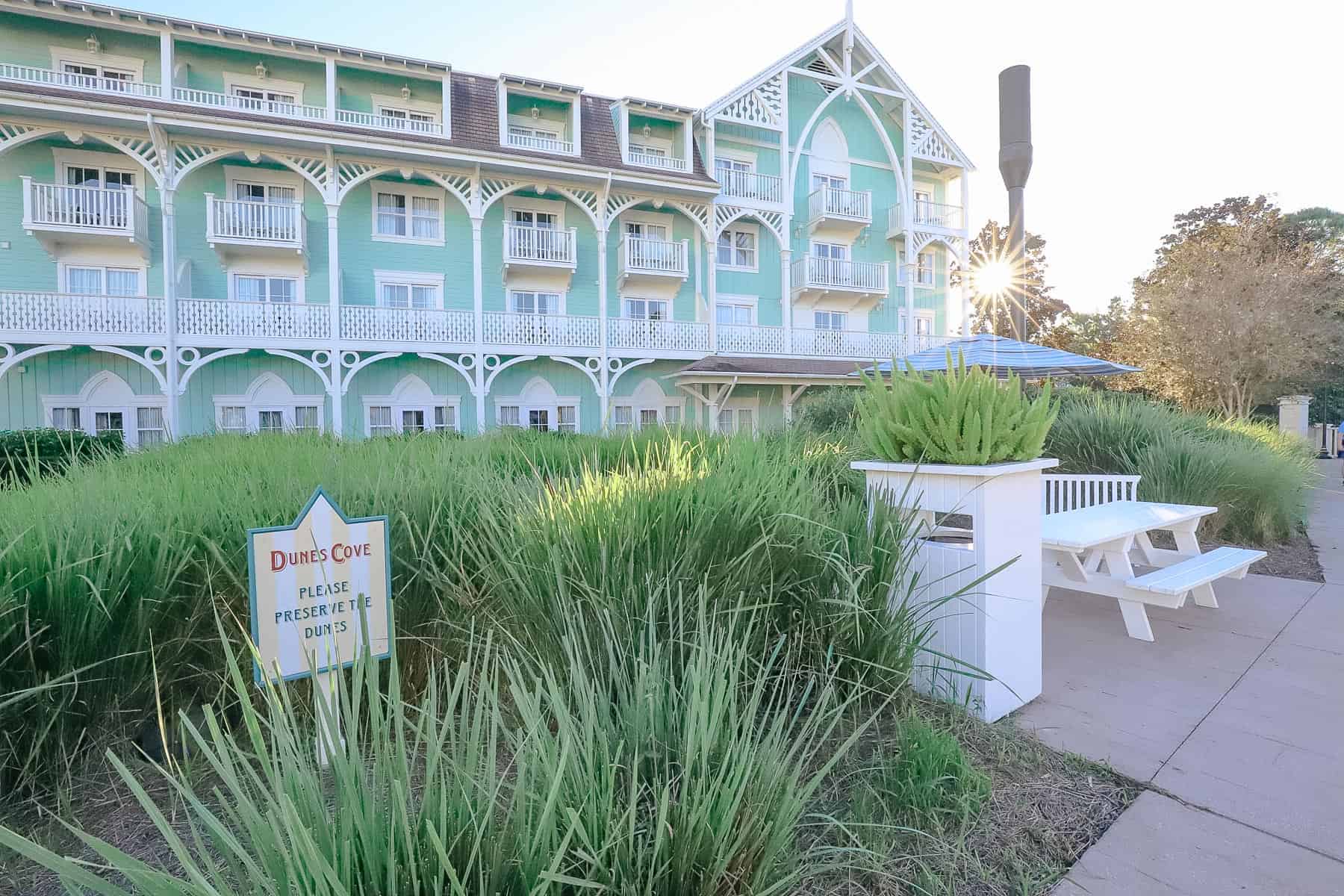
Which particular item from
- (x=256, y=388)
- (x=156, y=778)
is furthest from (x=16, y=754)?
(x=256, y=388)

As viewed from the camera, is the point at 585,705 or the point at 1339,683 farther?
the point at 1339,683

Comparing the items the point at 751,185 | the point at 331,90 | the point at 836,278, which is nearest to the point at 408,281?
the point at 331,90

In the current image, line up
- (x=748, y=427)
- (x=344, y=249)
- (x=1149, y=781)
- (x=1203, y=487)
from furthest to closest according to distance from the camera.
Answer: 1. (x=344, y=249)
2. (x=1203, y=487)
3. (x=748, y=427)
4. (x=1149, y=781)

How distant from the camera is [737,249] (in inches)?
827

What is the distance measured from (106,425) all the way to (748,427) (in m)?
17.3

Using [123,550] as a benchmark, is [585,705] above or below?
below

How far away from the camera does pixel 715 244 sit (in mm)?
19000

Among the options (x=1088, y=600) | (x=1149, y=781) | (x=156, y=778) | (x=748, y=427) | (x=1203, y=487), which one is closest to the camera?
(x=156, y=778)

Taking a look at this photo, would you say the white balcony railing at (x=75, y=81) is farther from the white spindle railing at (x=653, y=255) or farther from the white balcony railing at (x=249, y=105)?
the white spindle railing at (x=653, y=255)

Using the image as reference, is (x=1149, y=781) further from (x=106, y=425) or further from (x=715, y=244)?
(x=106, y=425)

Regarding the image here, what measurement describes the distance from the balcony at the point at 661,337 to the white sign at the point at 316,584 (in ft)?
52.4

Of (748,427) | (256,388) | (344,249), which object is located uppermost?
(344,249)

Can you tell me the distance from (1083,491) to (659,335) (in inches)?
517

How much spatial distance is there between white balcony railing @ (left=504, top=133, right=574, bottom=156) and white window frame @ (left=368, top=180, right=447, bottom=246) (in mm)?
2377
